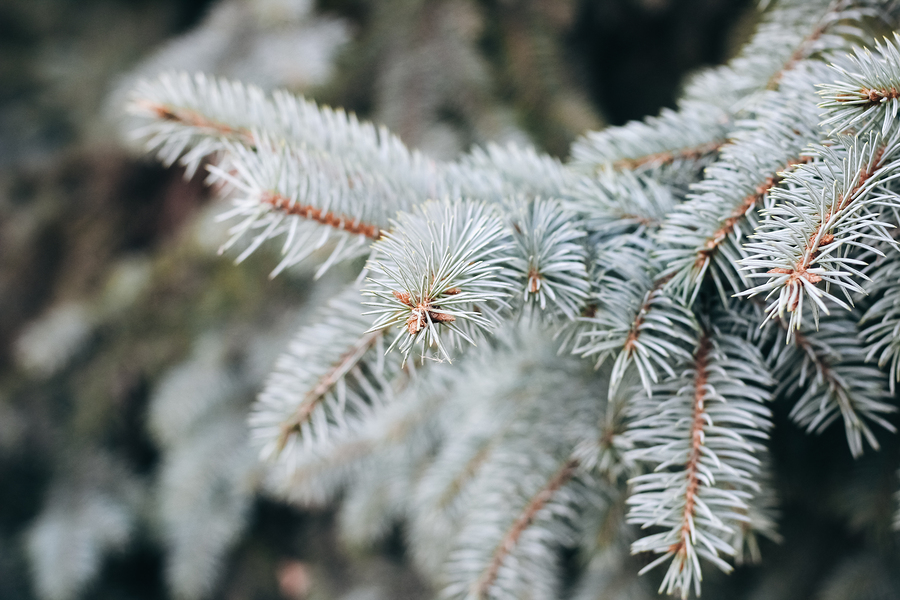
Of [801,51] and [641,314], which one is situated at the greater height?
[801,51]

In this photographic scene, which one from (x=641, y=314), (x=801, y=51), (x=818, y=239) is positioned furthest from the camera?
(x=801, y=51)

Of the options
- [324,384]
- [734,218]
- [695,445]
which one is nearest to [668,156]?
[734,218]

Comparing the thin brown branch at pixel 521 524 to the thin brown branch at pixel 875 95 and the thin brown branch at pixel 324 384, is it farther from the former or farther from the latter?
the thin brown branch at pixel 875 95

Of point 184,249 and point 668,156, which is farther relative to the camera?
point 184,249

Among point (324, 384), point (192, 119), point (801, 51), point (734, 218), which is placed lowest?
point (324, 384)

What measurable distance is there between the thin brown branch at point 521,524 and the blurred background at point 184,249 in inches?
27.4

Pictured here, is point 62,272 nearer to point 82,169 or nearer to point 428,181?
point 82,169

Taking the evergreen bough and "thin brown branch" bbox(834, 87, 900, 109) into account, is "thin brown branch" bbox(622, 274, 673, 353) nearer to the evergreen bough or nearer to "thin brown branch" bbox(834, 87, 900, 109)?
the evergreen bough

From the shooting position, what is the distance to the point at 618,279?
457 millimetres

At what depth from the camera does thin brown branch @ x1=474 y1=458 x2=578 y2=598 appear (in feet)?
1.74

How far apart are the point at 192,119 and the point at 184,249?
3.04 ft

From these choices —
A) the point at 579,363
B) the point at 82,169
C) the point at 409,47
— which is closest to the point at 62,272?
the point at 82,169

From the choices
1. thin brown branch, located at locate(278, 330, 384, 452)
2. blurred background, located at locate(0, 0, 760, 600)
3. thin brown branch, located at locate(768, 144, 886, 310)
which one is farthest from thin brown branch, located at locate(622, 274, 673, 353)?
blurred background, located at locate(0, 0, 760, 600)

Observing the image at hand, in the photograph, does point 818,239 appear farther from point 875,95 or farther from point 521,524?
point 521,524
